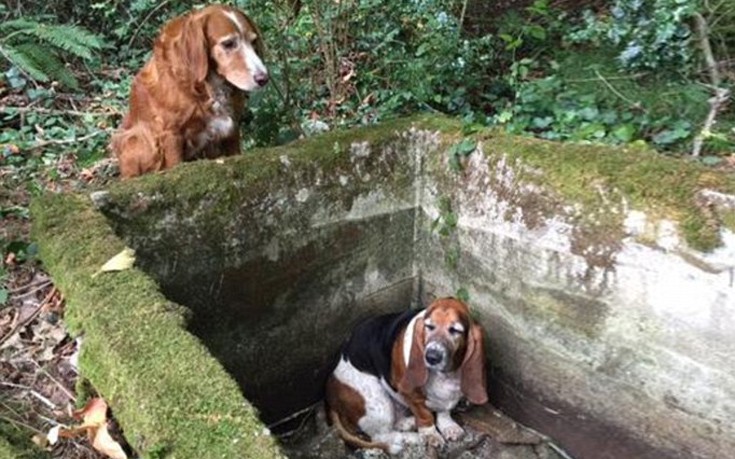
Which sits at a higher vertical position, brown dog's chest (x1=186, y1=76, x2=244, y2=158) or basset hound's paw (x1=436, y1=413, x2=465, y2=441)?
brown dog's chest (x1=186, y1=76, x2=244, y2=158)

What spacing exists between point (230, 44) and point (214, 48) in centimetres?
9

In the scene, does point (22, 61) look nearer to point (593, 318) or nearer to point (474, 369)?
point (474, 369)

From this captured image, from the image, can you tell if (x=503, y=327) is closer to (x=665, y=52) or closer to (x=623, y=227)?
(x=623, y=227)

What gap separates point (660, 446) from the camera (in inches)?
154

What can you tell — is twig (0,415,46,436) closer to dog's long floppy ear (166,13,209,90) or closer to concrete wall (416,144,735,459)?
dog's long floppy ear (166,13,209,90)

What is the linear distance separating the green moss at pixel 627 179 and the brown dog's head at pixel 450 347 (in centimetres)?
88

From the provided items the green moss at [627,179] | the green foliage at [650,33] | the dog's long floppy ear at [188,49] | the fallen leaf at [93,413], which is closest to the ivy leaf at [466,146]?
the green moss at [627,179]

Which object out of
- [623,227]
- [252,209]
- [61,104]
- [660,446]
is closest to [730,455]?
[660,446]

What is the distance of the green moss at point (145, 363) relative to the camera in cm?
207

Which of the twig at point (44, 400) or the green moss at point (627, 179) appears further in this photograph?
the green moss at point (627, 179)

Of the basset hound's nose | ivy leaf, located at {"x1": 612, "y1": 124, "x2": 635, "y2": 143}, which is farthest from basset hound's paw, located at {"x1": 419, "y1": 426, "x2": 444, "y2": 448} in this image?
ivy leaf, located at {"x1": 612, "y1": 124, "x2": 635, "y2": 143}

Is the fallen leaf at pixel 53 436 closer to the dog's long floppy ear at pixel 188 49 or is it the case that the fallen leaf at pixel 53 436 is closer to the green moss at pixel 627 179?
the dog's long floppy ear at pixel 188 49

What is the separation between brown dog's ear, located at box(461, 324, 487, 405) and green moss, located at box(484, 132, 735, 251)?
3.04ft

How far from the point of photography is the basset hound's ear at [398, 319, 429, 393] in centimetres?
418
